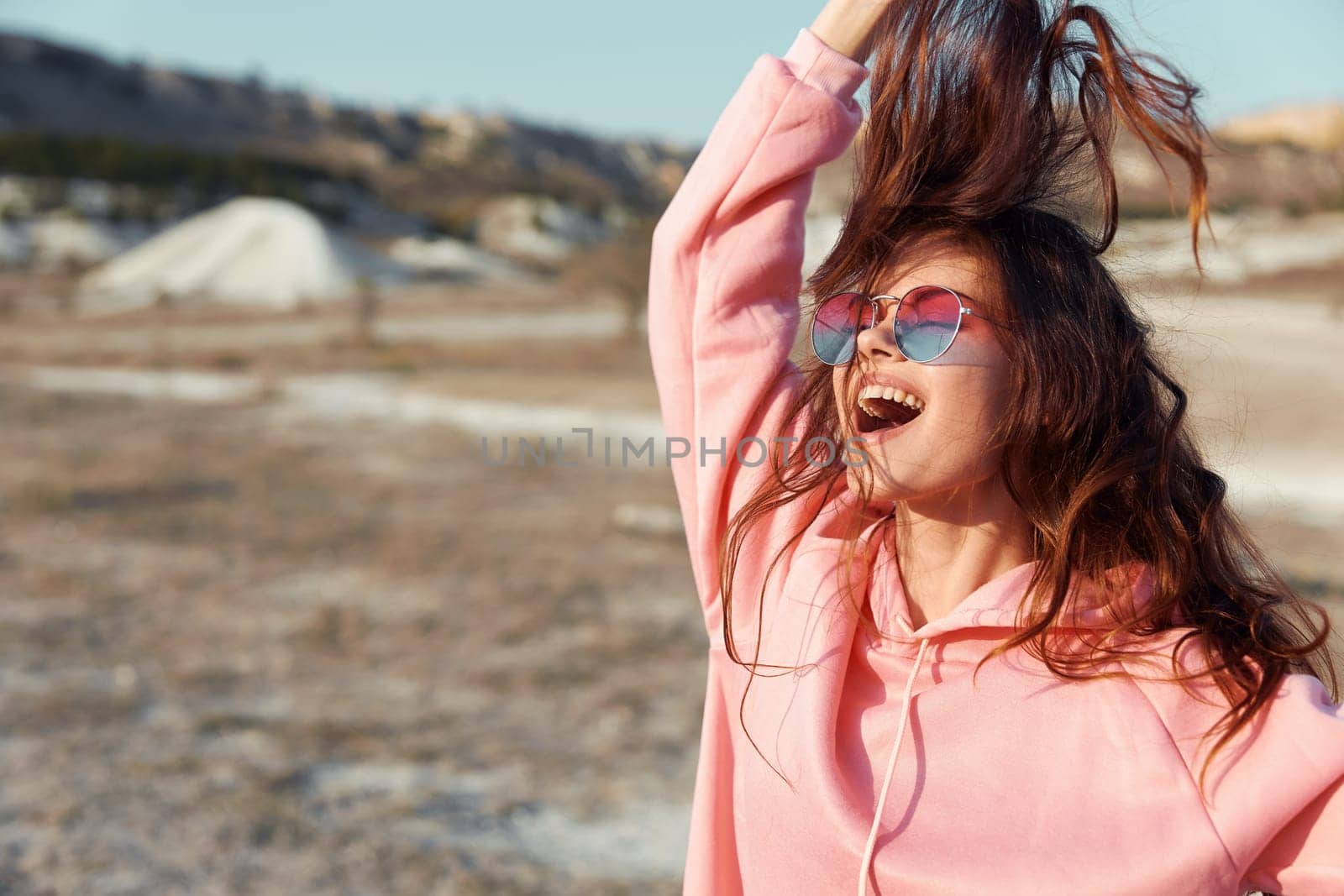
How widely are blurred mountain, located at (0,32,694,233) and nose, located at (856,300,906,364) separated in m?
35.7

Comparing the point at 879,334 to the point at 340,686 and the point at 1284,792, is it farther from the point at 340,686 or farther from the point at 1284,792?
the point at 340,686

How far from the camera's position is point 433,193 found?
44969 mm

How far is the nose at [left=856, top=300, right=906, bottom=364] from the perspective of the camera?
39.7 inches

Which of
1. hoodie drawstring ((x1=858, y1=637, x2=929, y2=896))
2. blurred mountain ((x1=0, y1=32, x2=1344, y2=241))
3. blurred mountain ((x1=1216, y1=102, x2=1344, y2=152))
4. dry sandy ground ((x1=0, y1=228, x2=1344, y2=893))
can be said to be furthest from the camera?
blurred mountain ((x1=0, y1=32, x2=1344, y2=241))

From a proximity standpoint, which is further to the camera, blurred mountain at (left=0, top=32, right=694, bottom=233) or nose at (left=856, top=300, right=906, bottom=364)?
blurred mountain at (left=0, top=32, right=694, bottom=233)

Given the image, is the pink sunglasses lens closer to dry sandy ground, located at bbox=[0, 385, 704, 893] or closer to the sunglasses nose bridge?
the sunglasses nose bridge

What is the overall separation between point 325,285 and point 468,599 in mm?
18904

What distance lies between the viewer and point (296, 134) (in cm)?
6216

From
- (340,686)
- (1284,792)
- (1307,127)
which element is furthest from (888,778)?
(1307,127)

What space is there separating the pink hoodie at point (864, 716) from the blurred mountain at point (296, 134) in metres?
35.5

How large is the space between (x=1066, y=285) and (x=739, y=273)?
1.08 ft

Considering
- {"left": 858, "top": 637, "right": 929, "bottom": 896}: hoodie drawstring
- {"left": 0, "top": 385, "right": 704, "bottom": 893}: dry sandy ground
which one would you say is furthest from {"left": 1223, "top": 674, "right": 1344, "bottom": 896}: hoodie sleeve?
{"left": 0, "top": 385, "right": 704, "bottom": 893}: dry sandy ground

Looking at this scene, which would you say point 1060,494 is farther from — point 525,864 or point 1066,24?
point 525,864

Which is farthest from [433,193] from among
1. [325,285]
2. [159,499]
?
[159,499]
